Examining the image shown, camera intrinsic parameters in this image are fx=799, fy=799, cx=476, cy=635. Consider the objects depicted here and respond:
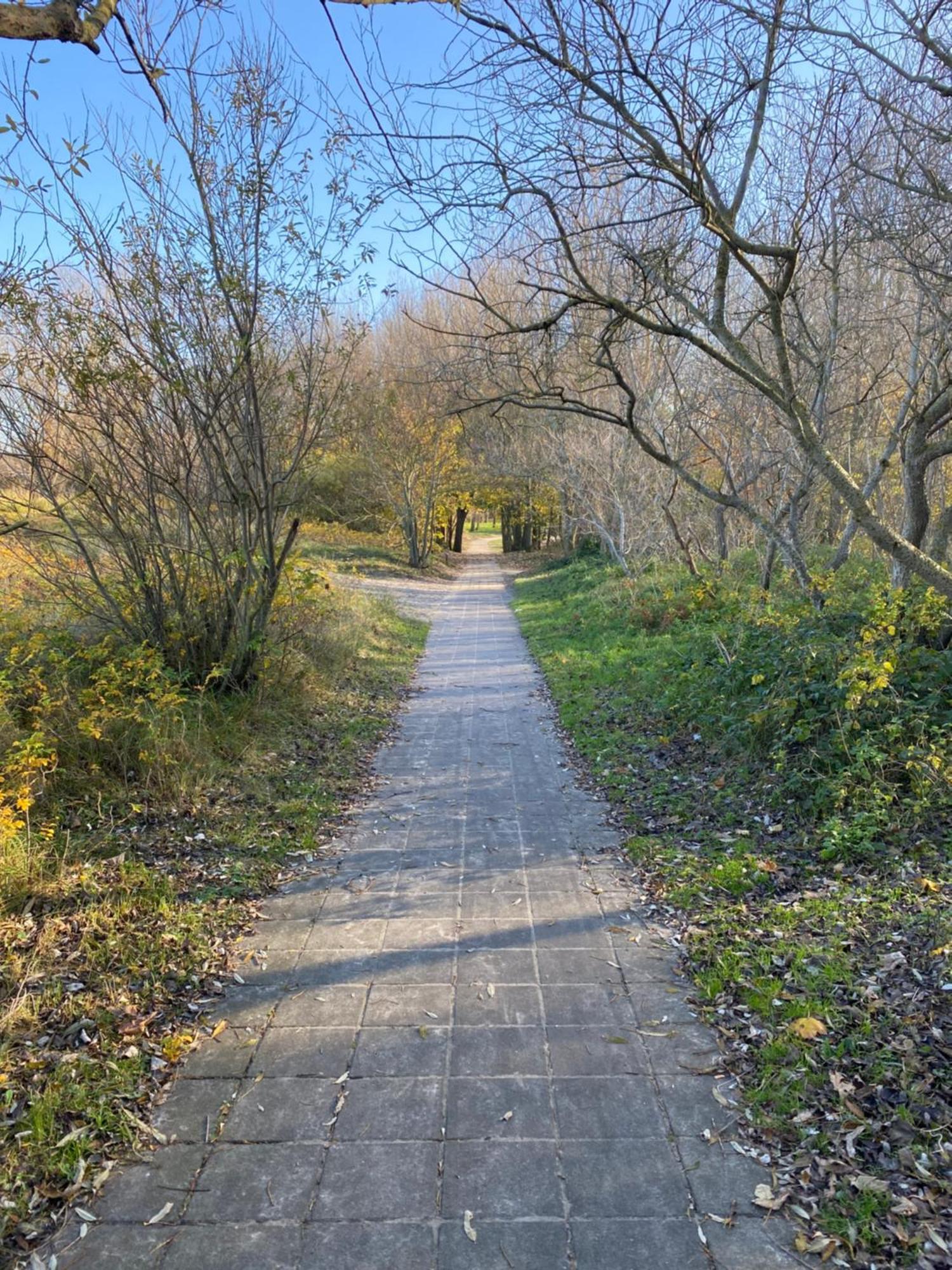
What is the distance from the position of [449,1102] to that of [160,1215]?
0.99 meters

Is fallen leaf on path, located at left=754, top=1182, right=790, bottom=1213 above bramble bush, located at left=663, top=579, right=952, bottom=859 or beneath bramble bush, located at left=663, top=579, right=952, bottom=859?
beneath

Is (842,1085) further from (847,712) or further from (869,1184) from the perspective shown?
(847,712)

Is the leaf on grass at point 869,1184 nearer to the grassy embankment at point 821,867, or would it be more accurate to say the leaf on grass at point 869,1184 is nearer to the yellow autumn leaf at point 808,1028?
the grassy embankment at point 821,867

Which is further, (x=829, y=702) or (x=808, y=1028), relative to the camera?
(x=829, y=702)

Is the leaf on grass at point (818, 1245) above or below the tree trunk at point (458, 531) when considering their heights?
below

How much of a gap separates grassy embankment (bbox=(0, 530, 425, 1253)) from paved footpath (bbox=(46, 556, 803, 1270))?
0.24 meters

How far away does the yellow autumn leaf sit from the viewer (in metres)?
3.11

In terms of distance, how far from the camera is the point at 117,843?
4.70 m

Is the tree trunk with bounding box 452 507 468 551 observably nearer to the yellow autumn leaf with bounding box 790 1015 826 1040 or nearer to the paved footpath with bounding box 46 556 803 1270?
the paved footpath with bounding box 46 556 803 1270

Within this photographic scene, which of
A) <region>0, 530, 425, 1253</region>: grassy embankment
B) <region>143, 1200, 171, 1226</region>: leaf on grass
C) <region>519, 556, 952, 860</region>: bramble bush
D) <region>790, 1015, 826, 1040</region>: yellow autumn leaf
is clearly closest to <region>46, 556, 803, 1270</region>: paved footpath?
<region>143, 1200, 171, 1226</region>: leaf on grass

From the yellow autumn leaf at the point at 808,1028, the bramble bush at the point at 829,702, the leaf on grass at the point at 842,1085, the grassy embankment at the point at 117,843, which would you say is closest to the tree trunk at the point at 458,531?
the bramble bush at the point at 829,702

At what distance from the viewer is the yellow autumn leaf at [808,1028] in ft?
10.2

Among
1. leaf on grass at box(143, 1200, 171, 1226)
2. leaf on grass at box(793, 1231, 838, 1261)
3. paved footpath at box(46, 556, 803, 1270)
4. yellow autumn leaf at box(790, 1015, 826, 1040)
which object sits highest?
yellow autumn leaf at box(790, 1015, 826, 1040)

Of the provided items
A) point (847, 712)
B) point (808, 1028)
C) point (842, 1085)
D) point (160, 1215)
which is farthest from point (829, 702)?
point (160, 1215)
